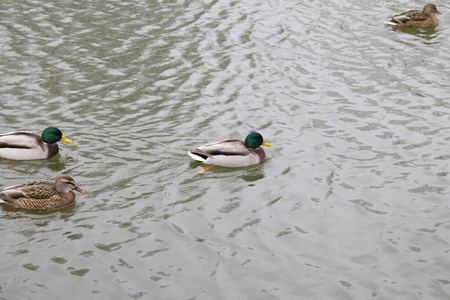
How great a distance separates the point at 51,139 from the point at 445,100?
818cm

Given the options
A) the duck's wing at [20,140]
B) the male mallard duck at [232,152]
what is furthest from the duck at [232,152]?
the duck's wing at [20,140]

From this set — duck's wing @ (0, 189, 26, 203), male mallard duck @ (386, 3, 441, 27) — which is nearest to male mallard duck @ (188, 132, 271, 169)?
duck's wing @ (0, 189, 26, 203)

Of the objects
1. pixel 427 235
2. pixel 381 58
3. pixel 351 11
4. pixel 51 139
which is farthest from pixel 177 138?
pixel 351 11

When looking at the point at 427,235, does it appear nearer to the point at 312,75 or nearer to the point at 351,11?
the point at 312,75

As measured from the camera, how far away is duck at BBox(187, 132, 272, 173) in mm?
12133

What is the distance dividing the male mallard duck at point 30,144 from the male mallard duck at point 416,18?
10133mm

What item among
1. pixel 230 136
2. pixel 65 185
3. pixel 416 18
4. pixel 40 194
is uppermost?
pixel 416 18

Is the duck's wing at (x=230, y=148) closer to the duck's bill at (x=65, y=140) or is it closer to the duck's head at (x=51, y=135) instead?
the duck's bill at (x=65, y=140)

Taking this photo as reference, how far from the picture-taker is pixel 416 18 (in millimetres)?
18625

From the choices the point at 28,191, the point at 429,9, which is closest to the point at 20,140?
the point at 28,191

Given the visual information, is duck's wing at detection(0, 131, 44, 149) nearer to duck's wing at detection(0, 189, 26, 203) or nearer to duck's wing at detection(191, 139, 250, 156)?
duck's wing at detection(0, 189, 26, 203)

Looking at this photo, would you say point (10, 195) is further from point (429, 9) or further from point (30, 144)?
point (429, 9)

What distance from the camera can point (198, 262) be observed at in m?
9.33

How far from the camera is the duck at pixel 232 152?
1213 centimetres
